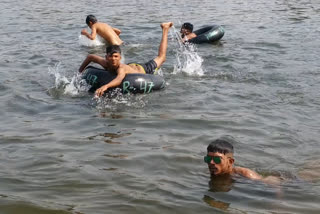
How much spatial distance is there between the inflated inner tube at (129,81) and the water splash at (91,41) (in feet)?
18.3

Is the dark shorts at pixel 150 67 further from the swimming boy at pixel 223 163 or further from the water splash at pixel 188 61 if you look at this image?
the swimming boy at pixel 223 163

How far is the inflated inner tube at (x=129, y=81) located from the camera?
9391mm

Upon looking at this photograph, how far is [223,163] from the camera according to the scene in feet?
18.8

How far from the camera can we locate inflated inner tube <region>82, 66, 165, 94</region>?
30.8 feet

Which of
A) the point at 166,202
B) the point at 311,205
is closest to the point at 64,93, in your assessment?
the point at 166,202

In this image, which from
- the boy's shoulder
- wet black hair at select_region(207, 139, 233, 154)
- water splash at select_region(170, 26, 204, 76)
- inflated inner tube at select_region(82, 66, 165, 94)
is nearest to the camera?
wet black hair at select_region(207, 139, 233, 154)

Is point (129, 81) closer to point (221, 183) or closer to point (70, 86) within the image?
point (70, 86)

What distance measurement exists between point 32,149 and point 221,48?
8654mm

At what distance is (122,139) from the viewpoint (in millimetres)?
7336

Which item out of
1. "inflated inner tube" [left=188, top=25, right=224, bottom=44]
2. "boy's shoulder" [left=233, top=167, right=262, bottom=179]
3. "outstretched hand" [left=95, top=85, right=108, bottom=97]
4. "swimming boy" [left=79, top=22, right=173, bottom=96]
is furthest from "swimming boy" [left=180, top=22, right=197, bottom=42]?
"boy's shoulder" [left=233, top=167, right=262, bottom=179]

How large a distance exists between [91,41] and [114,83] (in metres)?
6.43

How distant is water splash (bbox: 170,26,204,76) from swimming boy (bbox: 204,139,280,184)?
5.70 m

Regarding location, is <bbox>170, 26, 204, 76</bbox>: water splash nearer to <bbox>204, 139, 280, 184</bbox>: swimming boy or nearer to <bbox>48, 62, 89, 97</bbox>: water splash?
<bbox>48, 62, 89, 97</bbox>: water splash

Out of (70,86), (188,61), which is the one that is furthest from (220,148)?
(188,61)
